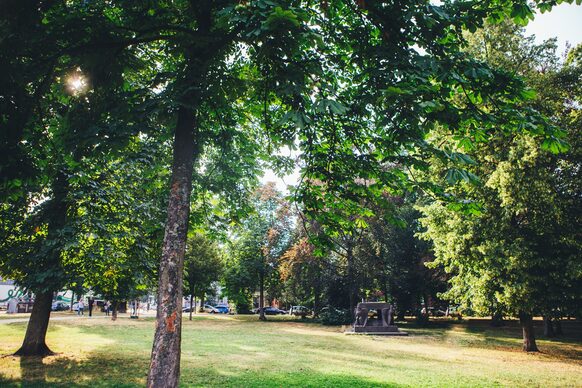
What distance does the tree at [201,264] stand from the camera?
42.6 m

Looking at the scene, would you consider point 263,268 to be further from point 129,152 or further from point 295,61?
point 295,61

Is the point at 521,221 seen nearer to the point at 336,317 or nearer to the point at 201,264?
the point at 336,317

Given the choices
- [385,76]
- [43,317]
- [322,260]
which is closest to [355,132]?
[385,76]

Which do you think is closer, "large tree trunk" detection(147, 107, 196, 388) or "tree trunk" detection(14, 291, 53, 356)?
"large tree trunk" detection(147, 107, 196, 388)

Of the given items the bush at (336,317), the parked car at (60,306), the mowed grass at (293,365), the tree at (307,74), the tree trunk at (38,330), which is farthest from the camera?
the parked car at (60,306)

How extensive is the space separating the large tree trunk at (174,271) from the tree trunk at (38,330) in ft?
34.5

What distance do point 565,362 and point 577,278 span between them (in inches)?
145

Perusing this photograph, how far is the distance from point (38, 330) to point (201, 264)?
30506 millimetres

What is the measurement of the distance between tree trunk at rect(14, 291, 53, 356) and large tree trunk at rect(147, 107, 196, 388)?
10522mm

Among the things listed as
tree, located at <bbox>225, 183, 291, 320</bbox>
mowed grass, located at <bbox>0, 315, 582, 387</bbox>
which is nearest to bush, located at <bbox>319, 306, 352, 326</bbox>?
tree, located at <bbox>225, 183, 291, 320</bbox>

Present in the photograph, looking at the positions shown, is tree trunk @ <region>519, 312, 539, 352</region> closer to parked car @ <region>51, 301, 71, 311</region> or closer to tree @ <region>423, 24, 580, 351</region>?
tree @ <region>423, 24, 580, 351</region>

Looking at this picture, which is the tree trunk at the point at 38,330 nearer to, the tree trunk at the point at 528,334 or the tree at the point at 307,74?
the tree at the point at 307,74

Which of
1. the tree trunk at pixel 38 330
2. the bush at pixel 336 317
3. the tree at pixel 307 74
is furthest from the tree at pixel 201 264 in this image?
the tree at pixel 307 74

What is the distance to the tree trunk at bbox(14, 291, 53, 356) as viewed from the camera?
13008 millimetres
